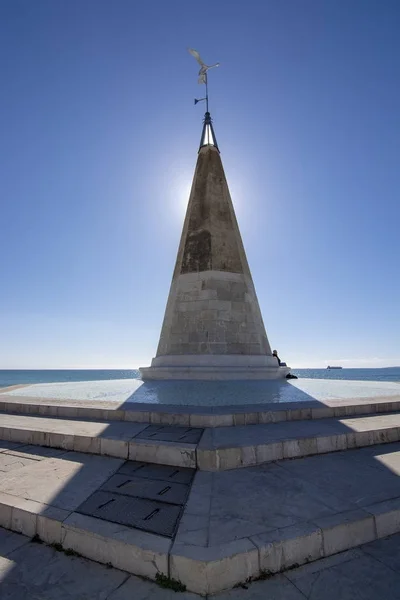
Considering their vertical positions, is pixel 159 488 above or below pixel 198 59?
below

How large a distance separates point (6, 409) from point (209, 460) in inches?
184

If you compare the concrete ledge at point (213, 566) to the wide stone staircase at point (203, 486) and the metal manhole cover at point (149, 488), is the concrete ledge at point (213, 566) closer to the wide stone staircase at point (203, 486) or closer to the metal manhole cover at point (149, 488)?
the wide stone staircase at point (203, 486)

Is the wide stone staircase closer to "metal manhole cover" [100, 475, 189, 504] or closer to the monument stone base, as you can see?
"metal manhole cover" [100, 475, 189, 504]

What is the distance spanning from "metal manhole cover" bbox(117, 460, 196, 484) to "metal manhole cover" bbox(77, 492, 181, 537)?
45 centimetres

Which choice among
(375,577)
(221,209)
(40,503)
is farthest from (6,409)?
(221,209)

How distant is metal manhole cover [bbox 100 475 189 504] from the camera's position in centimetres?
291

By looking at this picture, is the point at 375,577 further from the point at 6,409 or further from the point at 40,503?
the point at 6,409

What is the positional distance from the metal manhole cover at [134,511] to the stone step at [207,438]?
2.57 feet

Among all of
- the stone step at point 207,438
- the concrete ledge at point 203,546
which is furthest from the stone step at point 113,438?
the concrete ledge at point 203,546

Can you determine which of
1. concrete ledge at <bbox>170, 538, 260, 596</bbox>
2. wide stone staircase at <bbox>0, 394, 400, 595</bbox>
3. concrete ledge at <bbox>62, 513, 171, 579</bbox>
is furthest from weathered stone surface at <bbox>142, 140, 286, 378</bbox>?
concrete ledge at <bbox>170, 538, 260, 596</bbox>

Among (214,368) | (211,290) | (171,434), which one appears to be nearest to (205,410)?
(171,434)

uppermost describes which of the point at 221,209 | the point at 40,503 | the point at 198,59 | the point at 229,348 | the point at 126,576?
the point at 198,59

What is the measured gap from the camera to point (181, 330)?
1127 cm

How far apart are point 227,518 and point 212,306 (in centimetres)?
887
